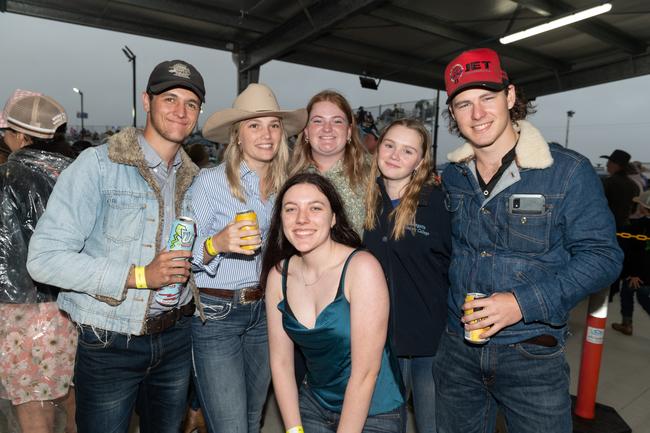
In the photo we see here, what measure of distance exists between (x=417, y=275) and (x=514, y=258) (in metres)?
0.56

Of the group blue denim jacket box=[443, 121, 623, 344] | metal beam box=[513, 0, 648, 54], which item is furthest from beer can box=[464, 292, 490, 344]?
metal beam box=[513, 0, 648, 54]

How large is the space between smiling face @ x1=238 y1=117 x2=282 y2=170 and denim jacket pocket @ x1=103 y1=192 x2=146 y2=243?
71 cm

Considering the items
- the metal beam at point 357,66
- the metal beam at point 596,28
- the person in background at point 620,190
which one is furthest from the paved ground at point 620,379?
the metal beam at point 357,66

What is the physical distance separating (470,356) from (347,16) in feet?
25.9

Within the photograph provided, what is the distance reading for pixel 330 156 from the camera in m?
2.63

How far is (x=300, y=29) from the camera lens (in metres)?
9.59

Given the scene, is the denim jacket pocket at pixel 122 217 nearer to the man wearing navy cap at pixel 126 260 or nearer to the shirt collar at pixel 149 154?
the man wearing navy cap at pixel 126 260

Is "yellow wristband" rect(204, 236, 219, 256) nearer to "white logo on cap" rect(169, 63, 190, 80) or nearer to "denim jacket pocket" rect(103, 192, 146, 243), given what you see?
"denim jacket pocket" rect(103, 192, 146, 243)

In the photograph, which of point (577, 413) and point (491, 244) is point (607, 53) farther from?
point (491, 244)

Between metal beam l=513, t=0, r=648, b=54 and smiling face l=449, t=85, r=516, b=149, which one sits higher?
metal beam l=513, t=0, r=648, b=54

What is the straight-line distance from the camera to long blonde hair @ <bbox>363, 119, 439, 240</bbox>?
2125mm

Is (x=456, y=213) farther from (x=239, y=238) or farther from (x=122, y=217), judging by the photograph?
(x=122, y=217)

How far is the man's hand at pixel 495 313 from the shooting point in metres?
1.54

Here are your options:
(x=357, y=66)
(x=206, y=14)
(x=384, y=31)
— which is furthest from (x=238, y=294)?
(x=357, y=66)
